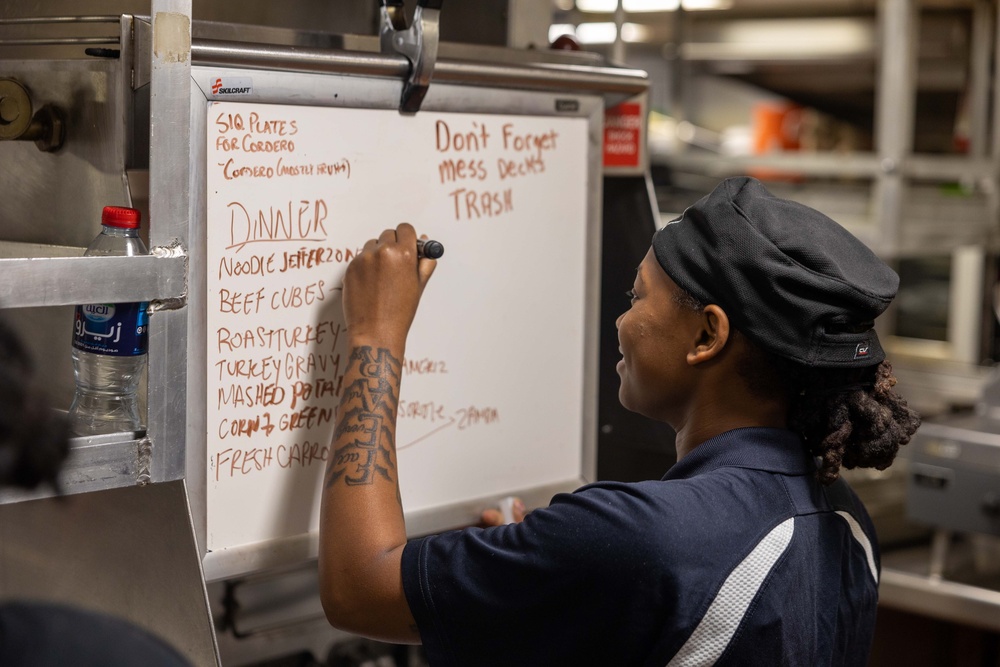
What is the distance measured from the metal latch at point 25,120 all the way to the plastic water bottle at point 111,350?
0.52ft

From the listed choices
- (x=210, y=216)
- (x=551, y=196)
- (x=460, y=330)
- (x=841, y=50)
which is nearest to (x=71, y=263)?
(x=210, y=216)

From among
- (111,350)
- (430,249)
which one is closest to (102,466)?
(111,350)

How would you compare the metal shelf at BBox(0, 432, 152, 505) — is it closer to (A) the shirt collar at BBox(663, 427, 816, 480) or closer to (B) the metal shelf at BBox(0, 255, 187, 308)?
(B) the metal shelf at BBox(0, 255, 187, 308)

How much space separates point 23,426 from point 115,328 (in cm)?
29

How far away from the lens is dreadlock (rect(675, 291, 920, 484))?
1.23 metres

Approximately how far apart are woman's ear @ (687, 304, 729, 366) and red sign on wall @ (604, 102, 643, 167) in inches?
23.6

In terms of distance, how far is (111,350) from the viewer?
3.56ft

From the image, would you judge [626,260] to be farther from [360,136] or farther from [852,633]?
[852,633]

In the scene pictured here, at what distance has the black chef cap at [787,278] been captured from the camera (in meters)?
1.17

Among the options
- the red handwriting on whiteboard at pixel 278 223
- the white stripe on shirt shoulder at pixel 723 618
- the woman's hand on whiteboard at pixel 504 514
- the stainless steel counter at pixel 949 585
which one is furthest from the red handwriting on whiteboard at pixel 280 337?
the stainless steel counter at pixel 949 585

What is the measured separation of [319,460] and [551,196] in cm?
54

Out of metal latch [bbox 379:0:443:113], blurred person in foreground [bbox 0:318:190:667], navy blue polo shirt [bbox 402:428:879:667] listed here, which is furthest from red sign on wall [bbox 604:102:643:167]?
blurred person in foreground [bbox 0:318:190:667]

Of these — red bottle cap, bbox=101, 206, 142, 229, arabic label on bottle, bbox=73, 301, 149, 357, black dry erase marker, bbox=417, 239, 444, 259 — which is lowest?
arabic label on bottle, bbox=73, 301, 149, 357

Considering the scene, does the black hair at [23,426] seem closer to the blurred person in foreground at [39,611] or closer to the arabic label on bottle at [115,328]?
the blurred person in foreground at [39,611]
